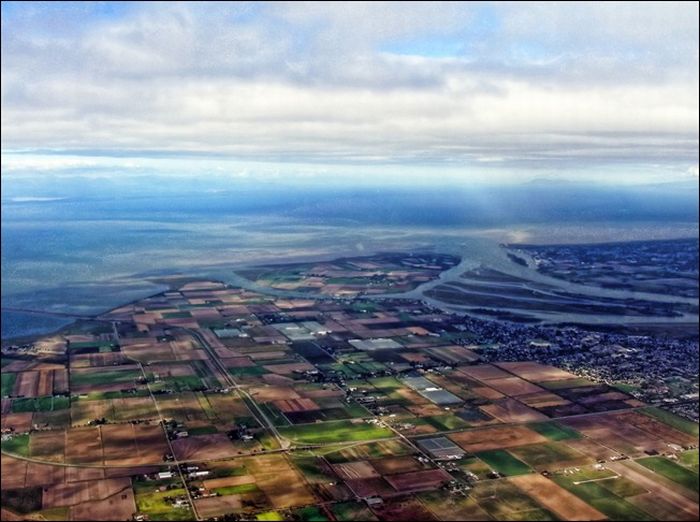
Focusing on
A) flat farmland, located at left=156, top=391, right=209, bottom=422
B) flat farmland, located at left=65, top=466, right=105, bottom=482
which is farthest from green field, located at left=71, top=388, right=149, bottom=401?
flat farmland, located at left=65, top=466, right=105, bottom=482

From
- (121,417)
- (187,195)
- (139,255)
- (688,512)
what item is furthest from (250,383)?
(187,195)

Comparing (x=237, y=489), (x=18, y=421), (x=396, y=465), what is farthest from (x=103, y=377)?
(x=396, y=465)

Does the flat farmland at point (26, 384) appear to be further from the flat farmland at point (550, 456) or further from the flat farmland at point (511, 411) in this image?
the flat farmland at point (550, 456)

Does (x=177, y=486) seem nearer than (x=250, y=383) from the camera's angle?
Yes

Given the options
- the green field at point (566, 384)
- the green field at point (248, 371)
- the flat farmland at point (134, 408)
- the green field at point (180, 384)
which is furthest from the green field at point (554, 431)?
the flat farmland at point (134, 408)

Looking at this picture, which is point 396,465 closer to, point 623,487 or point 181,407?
point 623,487

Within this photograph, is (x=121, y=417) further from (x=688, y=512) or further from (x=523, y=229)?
(x=523, y=229)

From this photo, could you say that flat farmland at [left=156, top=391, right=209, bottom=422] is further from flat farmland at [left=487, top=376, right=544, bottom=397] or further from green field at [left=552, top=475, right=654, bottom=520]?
green field at [left=552, top=475, right=654, bottom=520]
